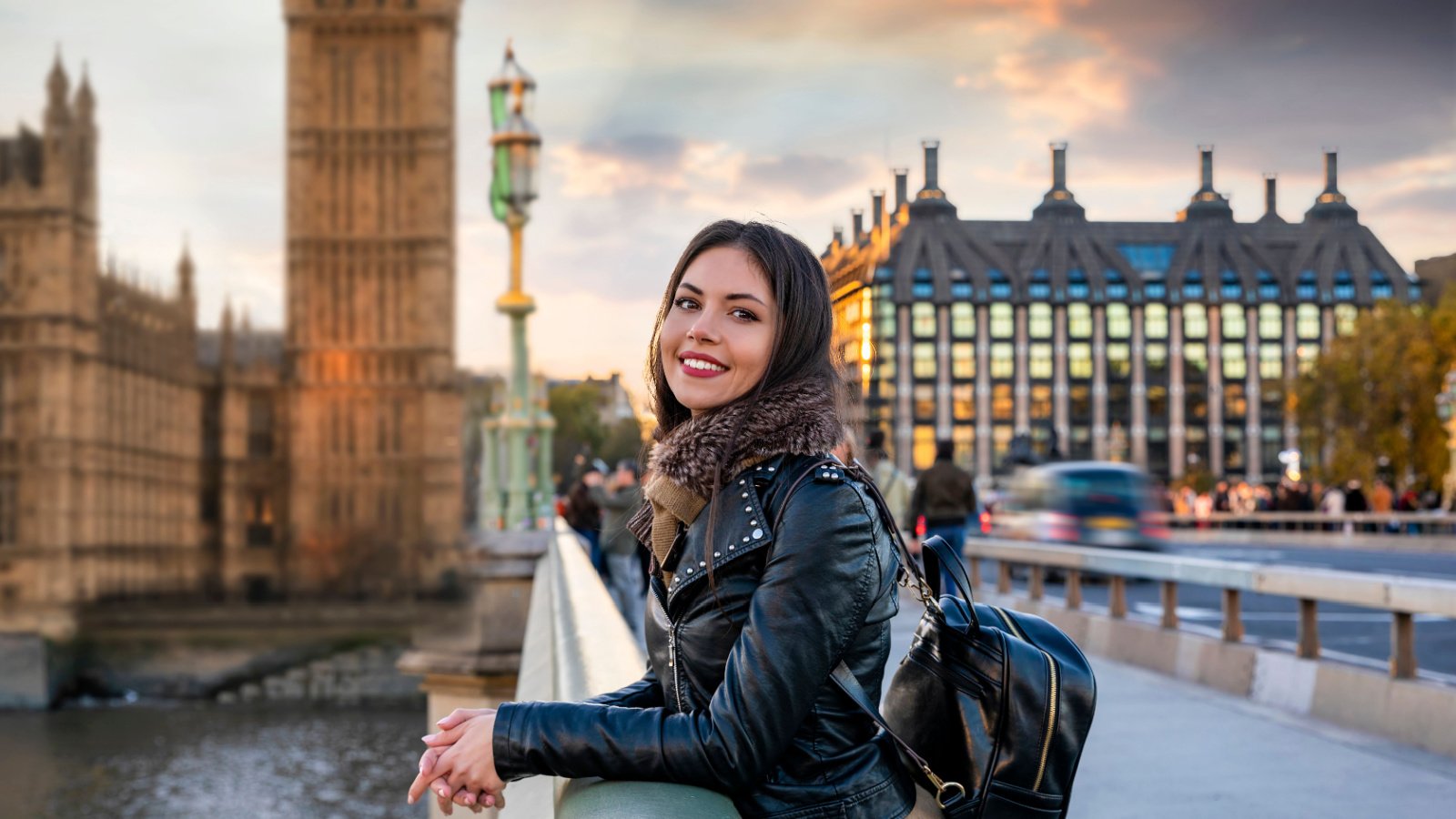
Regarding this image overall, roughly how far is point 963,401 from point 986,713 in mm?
89665

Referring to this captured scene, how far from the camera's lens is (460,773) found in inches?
71.4

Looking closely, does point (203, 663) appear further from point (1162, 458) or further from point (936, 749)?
point (936, 749)

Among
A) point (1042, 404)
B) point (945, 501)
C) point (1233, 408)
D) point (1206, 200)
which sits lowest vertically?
point (945, 501)

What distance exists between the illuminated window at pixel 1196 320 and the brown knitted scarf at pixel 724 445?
93824mm

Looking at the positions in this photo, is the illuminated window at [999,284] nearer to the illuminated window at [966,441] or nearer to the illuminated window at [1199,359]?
the illuminated window at [966,441]

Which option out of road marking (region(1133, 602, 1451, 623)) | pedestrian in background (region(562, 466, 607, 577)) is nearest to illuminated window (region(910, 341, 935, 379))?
pedestrian in background (region(562, 466, 607, 577))

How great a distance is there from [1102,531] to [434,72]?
65158 millimetres

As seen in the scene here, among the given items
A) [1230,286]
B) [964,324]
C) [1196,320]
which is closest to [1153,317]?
[1196,320]

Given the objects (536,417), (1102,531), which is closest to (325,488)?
(536,417)

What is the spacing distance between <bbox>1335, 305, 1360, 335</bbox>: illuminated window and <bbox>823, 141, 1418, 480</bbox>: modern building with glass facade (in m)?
0.27

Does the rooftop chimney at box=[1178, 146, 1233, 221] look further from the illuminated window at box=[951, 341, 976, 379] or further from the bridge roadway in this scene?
the bridge roadway

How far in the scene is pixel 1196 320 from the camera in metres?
91.5

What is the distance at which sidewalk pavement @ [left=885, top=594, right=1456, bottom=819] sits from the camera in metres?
4.95

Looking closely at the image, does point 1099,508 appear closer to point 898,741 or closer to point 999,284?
point 898,741
